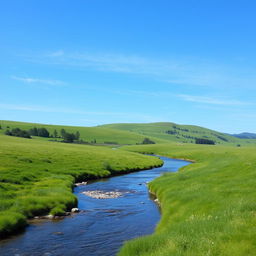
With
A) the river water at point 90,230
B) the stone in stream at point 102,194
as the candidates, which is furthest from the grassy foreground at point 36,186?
the stone in stream at point 102,194

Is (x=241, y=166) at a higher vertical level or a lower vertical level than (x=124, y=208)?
higher

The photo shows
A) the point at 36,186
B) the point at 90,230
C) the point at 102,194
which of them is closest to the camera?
the point at 90,230

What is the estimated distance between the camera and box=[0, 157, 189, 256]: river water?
17.9 m

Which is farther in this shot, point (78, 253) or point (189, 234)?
point (78, 253)

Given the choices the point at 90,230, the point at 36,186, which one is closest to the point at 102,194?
the point at 36,186

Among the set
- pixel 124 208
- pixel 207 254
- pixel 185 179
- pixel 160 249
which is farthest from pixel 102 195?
pixel 207 254

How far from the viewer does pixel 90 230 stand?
2195 centimetres

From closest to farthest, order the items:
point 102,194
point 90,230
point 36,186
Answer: point 90,230
point 36,186
point 102,194

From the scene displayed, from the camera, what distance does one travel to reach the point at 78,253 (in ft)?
57.2

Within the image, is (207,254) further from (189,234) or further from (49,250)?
(49,250)

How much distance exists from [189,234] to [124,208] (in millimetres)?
15467

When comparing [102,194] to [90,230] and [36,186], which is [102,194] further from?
[90,230]

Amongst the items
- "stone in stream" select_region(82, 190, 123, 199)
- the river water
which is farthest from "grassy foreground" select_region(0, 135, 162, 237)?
"stone in stream" select_region(82, 190, 123, 199)

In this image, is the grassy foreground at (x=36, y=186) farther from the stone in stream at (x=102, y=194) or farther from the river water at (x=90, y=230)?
the stone in stream at (x=102, y=194)
